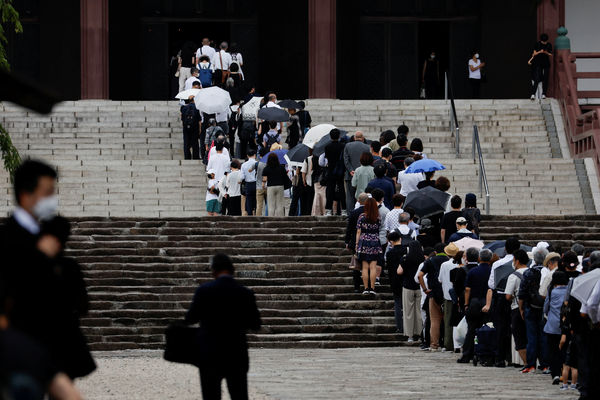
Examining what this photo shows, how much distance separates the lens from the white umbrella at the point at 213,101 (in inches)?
998

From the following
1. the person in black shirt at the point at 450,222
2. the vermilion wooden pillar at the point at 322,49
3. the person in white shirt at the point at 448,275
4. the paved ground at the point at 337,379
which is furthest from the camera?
the vermilion wooden pillar at the point at 322,49

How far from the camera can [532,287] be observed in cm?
1442

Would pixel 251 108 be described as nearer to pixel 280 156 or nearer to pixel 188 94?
pixel 188 94

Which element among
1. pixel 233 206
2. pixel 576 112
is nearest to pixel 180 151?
pixel 233 206

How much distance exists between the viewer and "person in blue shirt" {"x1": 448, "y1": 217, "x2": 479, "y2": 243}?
58.1 ft

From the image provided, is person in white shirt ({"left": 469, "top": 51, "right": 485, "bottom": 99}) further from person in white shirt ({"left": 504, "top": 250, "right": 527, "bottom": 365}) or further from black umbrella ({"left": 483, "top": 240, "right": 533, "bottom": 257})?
person in white shirt ({"left": 504, "top": 250, "right": 527, "bottom": 365})

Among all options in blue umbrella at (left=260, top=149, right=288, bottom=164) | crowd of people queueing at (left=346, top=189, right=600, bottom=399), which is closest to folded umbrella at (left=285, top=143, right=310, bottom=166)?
blue umbrella at (left=260, top=149, right=288, bottom=164)

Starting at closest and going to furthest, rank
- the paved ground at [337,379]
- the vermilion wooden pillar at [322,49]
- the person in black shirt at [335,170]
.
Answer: the paved ground at [337,379] → the person in black shirt at [335,170] → the vermilion wooden pillar at [322,49]

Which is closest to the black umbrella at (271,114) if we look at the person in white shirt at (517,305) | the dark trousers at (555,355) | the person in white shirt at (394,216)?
the person in white shirt at (394,216)

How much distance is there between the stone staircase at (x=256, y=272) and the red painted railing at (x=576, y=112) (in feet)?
14.9

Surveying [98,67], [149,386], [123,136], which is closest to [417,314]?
[149,386]

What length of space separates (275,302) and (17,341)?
48.2 feet

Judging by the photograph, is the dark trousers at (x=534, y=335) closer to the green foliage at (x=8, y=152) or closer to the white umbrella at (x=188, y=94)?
the green foliage at (x=8, y=152)

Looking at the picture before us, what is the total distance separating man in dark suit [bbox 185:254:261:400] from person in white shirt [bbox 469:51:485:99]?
81.7 ft
